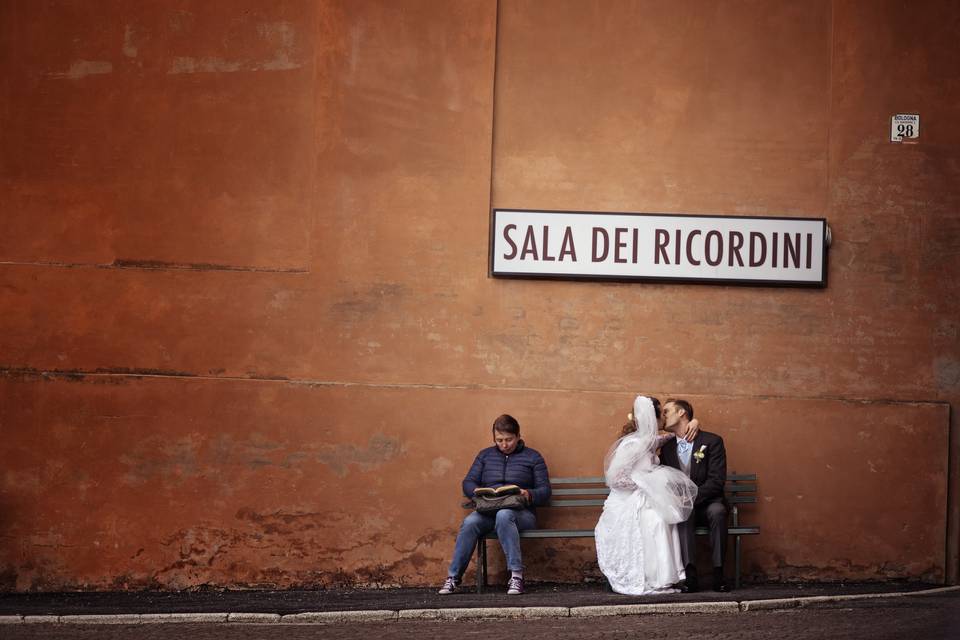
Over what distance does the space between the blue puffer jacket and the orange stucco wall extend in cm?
30

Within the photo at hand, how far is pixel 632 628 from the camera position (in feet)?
23.4

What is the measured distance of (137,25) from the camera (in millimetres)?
9367

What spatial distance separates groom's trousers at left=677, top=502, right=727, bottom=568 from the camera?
8.50 metres

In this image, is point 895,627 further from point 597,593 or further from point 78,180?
point 78,180

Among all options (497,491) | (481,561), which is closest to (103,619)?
(481,561)

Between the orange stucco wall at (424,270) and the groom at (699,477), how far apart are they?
379mm

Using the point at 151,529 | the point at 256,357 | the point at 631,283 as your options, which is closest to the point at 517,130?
the point at 631,283

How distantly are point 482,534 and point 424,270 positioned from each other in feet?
7.50

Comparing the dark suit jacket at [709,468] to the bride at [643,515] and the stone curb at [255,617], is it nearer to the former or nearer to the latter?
the bride at [643,515]

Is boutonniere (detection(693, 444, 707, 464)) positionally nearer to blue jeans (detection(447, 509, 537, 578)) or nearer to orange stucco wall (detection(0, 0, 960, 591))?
orange stucco wall (detection(0, 0, 960, 591))

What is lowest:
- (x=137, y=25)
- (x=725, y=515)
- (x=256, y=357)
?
(x=725, y=515)

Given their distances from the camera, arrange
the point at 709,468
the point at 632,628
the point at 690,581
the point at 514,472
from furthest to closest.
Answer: the point at 514,472 → the point at 709,468 → the point at 690,581 → the point at 632,628

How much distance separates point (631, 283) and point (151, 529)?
4.56 meters

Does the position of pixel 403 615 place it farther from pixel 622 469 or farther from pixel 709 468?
pixel 709 468
